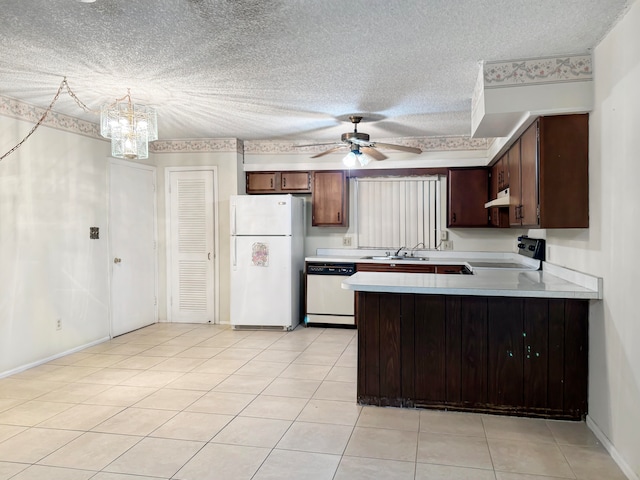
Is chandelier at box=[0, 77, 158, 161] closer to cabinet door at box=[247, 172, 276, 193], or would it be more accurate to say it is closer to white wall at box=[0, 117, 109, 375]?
white wall at box=[0, 117, 109, 375]

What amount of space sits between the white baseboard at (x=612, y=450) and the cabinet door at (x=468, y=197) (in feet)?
10.1

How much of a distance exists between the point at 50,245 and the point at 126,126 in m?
1.69

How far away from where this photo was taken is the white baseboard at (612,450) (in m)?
2.31

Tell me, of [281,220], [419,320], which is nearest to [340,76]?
[419,320]

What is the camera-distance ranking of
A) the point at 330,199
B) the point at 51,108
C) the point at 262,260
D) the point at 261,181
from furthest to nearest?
the point at 261,181 → the point at 330,199 → the point at 262,260 → the point at 51,108

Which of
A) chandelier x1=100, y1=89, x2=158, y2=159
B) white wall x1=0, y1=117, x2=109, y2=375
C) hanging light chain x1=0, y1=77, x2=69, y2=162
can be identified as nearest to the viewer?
chandelier x1=100, y1=89, x2=158, y2=159

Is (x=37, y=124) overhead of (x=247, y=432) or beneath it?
overhead

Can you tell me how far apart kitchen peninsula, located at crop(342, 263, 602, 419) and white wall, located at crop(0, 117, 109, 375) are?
2945mm

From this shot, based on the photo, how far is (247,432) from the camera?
9.39 ft

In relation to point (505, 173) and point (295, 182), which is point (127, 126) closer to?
point (295, 182)

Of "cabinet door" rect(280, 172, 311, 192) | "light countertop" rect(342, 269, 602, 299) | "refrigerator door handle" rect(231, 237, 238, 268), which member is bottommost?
"light countertop" rect(342, 269, 602, 299)

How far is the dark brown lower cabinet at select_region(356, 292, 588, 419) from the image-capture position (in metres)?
3.01

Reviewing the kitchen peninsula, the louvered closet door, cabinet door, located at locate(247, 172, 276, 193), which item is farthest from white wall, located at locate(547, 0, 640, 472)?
the louvered closet door

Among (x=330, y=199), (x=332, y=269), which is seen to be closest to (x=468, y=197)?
(x=330, y=199)
